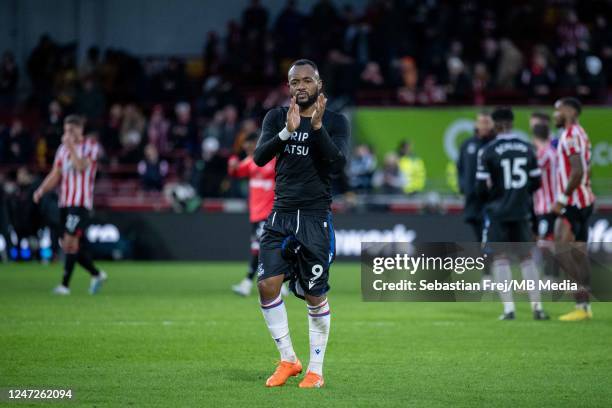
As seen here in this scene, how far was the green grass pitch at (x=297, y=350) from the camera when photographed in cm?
750

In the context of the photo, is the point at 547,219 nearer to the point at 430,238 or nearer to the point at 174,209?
the point at 430,238

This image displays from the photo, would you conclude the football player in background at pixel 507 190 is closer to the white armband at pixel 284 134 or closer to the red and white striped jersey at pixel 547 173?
the red and white striped jersey at pixel 547 173

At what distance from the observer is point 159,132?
27.2 meters

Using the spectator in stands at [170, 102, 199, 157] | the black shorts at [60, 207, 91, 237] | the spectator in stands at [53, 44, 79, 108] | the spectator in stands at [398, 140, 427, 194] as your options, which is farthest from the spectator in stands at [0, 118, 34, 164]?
the black shorts at [60, 207, 91, 237]

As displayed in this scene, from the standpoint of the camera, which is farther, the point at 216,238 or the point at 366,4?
the point at 366,4

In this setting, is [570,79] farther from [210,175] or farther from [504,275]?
[504,275]

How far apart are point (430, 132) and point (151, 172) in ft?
20.8

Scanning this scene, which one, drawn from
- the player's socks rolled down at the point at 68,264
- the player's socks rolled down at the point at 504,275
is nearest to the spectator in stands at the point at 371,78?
the player's socks rolled down at the point at 68,264

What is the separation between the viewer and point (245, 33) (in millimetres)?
30156

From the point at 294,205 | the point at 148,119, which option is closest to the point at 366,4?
the point at 148,119

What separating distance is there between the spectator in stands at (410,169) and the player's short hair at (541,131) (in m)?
8.39

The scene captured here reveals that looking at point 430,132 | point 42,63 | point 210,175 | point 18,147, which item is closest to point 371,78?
point 430,132

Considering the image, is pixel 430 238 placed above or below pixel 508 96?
below

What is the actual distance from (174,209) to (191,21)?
34.3ft
